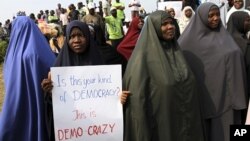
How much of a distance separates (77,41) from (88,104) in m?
0.54

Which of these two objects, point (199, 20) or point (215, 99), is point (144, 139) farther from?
point (199, 20)

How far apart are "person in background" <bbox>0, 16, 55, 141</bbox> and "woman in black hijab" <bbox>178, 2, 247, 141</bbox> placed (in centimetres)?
140

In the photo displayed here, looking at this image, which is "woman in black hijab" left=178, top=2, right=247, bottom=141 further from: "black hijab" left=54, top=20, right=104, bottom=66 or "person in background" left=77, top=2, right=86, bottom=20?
"person in background" left=77, top=2, right=86, bottom=20

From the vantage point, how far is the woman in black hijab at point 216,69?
3.95m

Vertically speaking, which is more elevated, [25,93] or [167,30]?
[167,30]

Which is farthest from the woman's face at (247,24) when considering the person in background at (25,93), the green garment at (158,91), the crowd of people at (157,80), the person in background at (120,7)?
the person in background at (120,7)

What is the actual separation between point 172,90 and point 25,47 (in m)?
1.33

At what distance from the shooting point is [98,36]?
5422 mm

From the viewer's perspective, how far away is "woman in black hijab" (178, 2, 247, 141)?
155 inches

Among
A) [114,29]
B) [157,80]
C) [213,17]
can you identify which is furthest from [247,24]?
[114,29]

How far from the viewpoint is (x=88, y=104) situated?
11.5ft

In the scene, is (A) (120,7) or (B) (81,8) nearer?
(A) (120,7)

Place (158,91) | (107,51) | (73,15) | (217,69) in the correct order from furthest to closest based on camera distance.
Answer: (73,15) < (107,51) < (217,69) < (158,91)

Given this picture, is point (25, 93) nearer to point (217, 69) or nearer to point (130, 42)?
point (217, 69)
